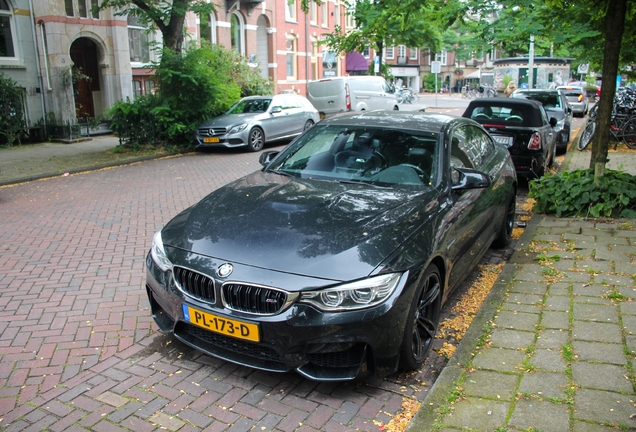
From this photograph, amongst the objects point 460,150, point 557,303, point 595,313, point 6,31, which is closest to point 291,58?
point 6,31

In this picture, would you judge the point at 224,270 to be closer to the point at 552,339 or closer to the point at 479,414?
the point at 479,414

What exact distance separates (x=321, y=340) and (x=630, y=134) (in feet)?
48.4

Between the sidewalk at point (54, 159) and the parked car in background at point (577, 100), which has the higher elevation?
the parked car in background at point (577, 100)

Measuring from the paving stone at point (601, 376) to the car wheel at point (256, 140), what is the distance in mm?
12524

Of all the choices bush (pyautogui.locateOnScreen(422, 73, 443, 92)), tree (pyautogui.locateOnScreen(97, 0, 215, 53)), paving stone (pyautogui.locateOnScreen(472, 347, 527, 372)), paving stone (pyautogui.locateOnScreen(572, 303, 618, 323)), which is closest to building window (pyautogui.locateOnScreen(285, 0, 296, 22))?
tree (pyautogui.locateOnScreen(97, 0, 215, 53))

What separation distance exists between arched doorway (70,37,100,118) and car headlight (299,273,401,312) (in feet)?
62.2

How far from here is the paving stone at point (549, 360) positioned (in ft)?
11.9

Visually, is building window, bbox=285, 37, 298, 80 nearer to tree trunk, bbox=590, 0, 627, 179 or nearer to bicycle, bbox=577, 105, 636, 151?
bicycle, bbox=577, 105, 636, 151

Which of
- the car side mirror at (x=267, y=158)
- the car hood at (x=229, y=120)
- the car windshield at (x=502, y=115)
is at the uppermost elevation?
the car windshield at (x=502, y=115)

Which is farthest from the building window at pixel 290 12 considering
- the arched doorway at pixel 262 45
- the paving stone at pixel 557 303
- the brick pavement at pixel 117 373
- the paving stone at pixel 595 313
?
the paving stone at pixel 595 313

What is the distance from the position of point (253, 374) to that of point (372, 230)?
1.24 metres

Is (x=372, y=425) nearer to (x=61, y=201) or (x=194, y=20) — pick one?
(x=61, y=201)

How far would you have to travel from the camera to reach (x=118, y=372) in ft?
12.3

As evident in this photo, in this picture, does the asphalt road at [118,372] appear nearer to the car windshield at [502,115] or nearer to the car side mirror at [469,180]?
the car side mirror at [469,180]
